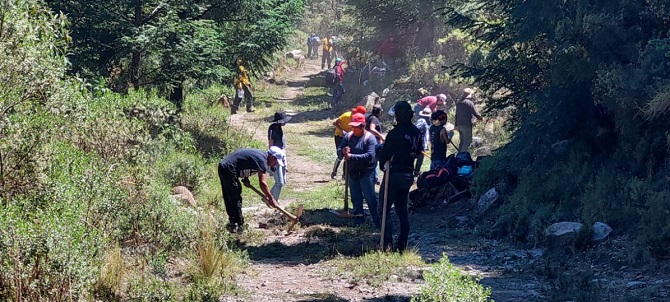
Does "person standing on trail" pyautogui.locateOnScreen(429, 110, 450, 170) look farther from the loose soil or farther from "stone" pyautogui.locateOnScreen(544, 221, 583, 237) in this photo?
"stone" pyautogui.locateOnScreen(544, 221, 583, 237)

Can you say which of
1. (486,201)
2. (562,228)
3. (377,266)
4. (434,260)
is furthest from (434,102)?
(377,266)

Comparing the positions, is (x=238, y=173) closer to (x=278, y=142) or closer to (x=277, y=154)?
(x=277, y=154)

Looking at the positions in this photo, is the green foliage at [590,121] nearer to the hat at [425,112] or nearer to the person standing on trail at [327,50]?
the hat at [425,112]

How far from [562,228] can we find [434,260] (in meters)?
1.67

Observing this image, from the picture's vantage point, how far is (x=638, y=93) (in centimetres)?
1024

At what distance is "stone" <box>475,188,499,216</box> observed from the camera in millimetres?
12469

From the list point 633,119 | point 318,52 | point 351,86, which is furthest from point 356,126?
point 318,52

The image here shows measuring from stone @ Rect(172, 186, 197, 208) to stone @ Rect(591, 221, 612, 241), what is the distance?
5.89 m

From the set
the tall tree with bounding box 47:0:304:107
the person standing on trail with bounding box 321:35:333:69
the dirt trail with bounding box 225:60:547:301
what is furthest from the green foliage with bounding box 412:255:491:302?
the person standing on trail with bounding box 321:35:333:69

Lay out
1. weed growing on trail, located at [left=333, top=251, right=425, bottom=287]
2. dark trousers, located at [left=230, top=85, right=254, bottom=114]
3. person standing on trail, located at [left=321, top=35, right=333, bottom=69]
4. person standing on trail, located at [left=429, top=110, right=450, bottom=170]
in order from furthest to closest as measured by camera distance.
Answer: person standing on trail, located at [left=321, top=35, right=333, bottom=69] < dark trousers, located at [left=230, top=85, right=254, bottom=114] < person standing on trail, located at [left=429, top=110, right=450, bottom=170] < weed growing on trail, located at [left=333, top=251, right=425, bottom=287]

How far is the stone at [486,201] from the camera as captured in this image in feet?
40.9

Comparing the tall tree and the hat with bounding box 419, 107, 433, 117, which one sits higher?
the tall tree

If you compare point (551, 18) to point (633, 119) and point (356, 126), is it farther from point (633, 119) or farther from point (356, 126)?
point (356, 126)

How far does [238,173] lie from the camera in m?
11.5
